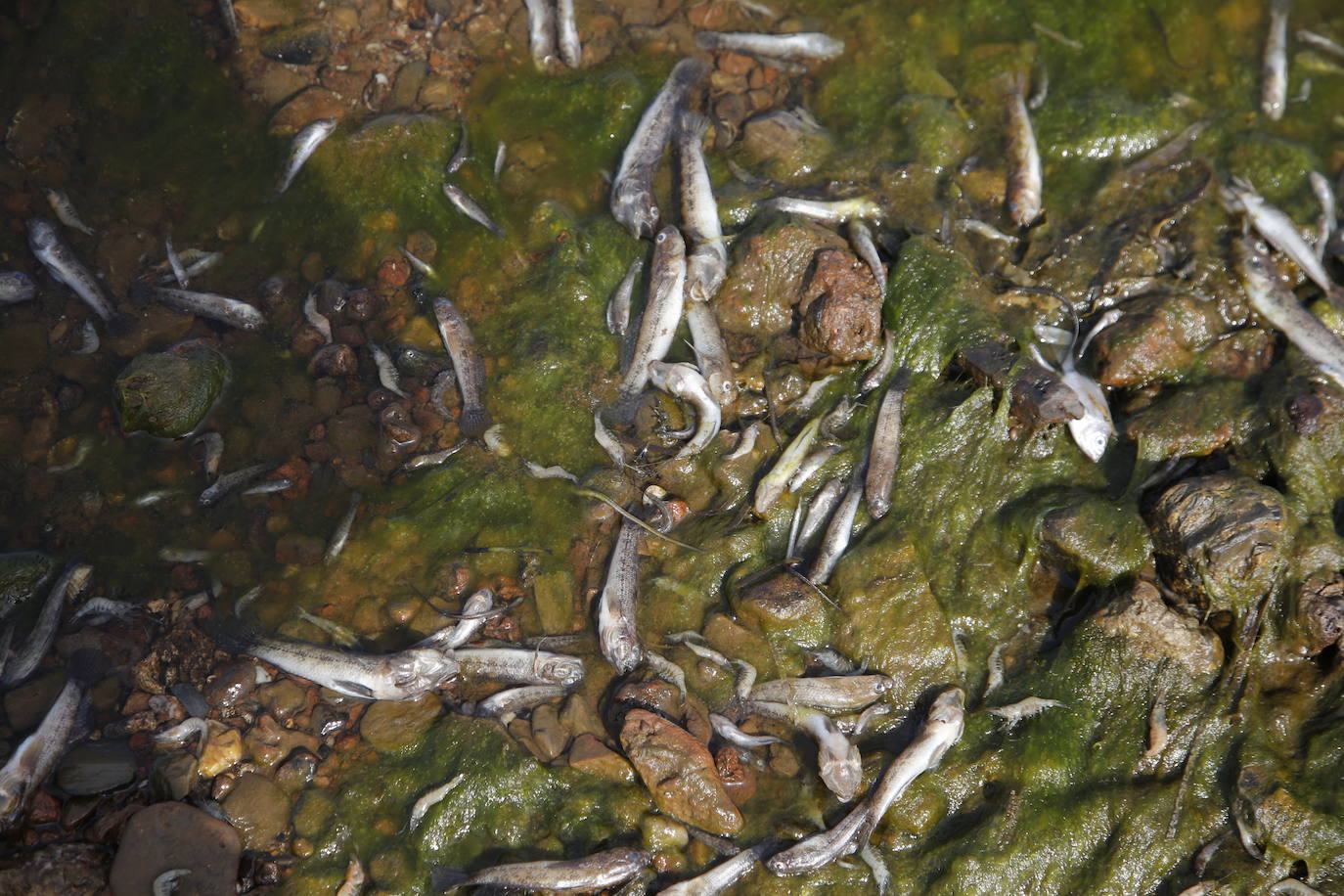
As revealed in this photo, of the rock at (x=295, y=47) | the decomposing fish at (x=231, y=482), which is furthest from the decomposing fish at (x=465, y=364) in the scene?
the rock at (x=295, y=47)

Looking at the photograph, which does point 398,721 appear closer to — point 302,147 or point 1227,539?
point 302,147

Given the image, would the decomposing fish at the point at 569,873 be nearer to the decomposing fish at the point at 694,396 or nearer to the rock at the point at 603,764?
the rock at the point at 603,764

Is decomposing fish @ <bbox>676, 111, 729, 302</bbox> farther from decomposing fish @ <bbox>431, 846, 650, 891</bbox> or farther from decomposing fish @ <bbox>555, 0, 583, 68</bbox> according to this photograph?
decomposing fish @ <bbox>431, 846, 650, 891</bbox>

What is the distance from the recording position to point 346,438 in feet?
16.9

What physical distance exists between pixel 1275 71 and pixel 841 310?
399 centimetres

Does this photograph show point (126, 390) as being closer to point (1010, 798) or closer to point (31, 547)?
point (31, 547)

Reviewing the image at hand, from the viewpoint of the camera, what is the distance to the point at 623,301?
17.6 feet

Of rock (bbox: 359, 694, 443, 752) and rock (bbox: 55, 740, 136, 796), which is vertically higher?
rock (bbox: 55, 740, 136, 796)

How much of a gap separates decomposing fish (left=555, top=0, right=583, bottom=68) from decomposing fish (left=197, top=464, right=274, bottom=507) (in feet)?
12.5

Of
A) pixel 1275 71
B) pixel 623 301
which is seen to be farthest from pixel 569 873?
pixel 1275 71

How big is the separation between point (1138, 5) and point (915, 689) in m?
5.62

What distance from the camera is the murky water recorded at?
3.91 m

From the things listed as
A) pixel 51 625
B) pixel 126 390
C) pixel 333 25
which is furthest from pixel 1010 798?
pixel 333 25

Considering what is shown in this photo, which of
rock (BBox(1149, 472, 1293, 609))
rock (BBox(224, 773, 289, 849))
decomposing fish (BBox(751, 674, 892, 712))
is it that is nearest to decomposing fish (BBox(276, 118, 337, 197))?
rock (BBox(224, 773, 289, 849))
